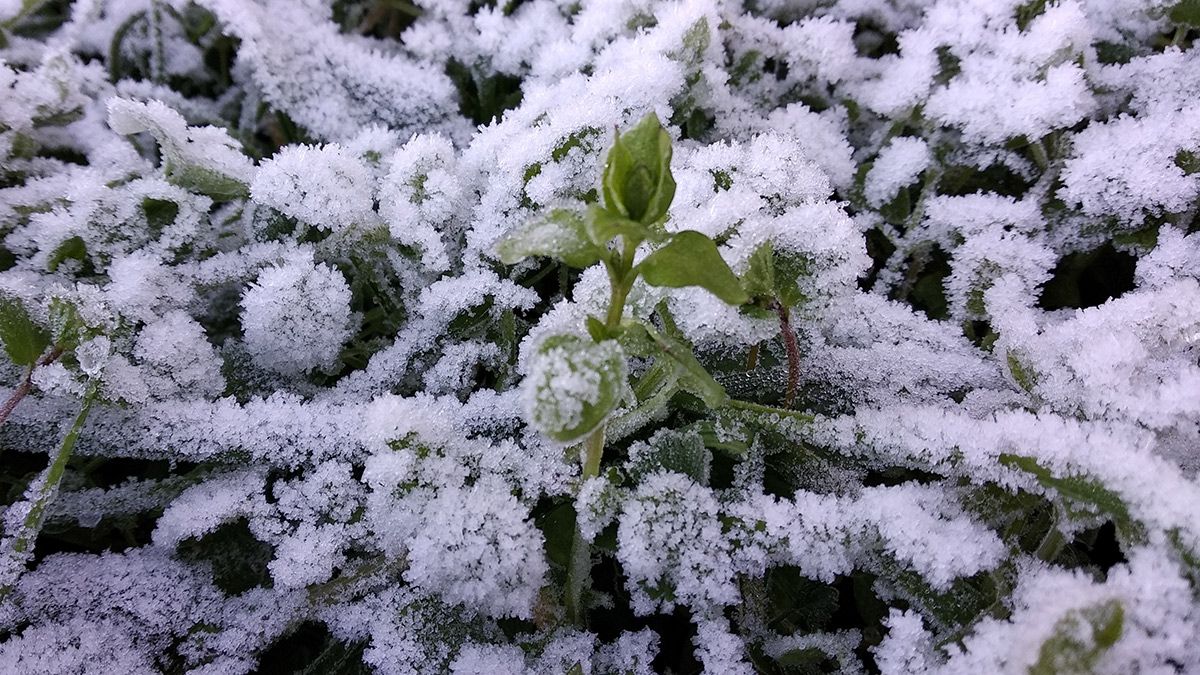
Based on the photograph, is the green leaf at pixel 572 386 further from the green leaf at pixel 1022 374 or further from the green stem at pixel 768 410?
the green leaf at pixel 1022 374

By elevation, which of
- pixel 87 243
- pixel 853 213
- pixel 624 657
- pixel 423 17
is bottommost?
pixel 87 243

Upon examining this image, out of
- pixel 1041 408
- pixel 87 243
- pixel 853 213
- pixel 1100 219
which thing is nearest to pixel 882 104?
pixel 853 213

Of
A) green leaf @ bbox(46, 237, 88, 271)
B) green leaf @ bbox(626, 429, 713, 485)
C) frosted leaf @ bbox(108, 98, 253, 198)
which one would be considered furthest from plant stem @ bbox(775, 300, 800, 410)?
green leaf @ bbox(46, 237, 88, 271)

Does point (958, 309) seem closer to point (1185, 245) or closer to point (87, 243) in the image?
point (1185, 245)

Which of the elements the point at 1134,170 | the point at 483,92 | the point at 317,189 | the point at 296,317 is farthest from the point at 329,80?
the point at 1134,170

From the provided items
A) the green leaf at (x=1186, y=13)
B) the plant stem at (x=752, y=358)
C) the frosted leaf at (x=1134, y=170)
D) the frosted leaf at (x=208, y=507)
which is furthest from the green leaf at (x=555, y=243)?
the green leaf at (x=1186, y=13)

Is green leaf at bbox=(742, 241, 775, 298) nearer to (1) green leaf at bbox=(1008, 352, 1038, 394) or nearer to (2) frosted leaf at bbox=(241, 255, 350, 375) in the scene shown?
(1) green leaf at bbox=(1008, 352, 1038, 394)
